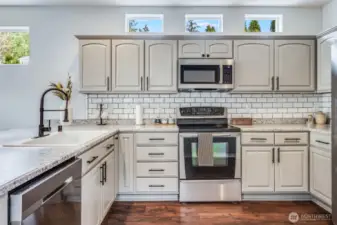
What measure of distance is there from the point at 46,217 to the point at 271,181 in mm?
2639

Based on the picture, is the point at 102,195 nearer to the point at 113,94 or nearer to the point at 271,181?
the point at 113,94

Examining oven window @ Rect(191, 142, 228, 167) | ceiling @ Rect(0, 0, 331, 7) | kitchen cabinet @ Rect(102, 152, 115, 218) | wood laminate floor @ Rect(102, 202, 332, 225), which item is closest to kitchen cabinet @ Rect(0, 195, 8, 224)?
kitchen cabinet @ Rect(102, 152, 115, 218)

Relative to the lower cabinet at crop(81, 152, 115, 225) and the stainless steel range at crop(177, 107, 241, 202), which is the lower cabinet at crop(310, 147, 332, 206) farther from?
the lower cabinet at crop(81, 152, 115, 225)

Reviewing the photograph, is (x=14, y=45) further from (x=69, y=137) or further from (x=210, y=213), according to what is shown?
(x=210, y=213)

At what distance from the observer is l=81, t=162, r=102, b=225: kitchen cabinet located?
5.86ft

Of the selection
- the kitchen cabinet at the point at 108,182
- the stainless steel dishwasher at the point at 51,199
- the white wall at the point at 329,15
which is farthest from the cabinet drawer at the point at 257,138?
the stainless steel dishwasher at the point at 51,199

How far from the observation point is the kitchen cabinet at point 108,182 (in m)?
2.37

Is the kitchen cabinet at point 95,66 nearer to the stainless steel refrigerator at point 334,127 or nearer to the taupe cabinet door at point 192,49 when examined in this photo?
the taupe cabinet door at point 192,49

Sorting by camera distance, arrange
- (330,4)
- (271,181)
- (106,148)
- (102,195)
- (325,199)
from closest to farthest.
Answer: (102,195)
(106,148)
(325,199)
(271,181)
(330,4)

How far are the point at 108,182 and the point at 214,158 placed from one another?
4.05 feet

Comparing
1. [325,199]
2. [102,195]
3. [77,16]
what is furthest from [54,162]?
[77,16]

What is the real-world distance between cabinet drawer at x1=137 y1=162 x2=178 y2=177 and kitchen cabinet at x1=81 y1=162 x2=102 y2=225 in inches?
35.3

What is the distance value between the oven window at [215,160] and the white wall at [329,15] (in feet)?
6.83

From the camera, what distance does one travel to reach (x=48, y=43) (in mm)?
3613
